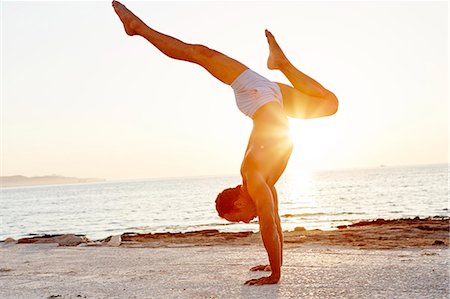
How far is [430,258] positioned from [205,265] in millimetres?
2842

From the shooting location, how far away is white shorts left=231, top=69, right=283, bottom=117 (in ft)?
17.9

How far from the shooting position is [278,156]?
5.62 m

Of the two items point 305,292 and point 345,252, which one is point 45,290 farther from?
point 345,252

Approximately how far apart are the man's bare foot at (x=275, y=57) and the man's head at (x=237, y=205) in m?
1.48

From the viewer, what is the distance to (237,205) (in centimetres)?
548

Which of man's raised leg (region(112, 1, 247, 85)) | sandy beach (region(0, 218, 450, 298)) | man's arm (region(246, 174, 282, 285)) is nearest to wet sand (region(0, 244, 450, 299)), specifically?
sandy beach (region(0, 218, 450, 298))

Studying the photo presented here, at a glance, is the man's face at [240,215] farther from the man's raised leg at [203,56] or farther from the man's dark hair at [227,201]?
the man's raised leg at [203,56]

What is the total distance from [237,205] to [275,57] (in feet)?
5.75

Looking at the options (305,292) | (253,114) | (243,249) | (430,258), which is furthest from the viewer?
(243,249)

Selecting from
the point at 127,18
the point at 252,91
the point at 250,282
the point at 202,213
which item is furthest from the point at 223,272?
the point at 202,213

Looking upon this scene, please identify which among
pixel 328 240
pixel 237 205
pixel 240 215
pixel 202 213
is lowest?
pixel 202 213

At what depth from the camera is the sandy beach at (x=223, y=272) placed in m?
5.05

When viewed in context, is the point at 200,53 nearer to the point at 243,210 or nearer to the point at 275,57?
the point at 275,57

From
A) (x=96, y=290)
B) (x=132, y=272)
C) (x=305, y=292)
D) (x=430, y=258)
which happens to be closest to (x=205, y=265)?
(x=132, y=272)
